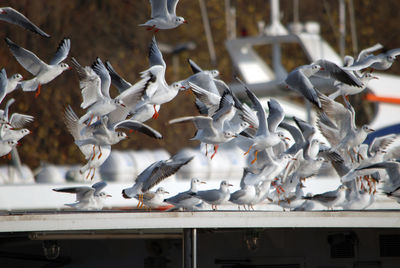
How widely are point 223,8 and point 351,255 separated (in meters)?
28.6

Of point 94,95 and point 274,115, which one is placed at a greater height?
point 94,95

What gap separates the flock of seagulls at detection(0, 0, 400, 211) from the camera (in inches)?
460

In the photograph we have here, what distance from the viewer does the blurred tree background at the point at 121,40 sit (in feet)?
101

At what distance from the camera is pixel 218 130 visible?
11.8 m

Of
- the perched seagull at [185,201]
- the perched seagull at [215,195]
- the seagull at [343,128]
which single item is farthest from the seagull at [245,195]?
the seagull at [343,128]

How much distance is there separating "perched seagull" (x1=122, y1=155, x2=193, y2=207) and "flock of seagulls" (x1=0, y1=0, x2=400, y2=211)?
11 millimetres

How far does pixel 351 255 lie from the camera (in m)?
11.8

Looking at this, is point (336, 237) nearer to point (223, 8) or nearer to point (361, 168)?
point (361, 168)

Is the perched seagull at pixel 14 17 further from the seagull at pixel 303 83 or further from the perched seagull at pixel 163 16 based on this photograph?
the seagull at pixel 303 83

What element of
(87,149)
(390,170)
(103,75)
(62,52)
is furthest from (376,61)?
(62,52)

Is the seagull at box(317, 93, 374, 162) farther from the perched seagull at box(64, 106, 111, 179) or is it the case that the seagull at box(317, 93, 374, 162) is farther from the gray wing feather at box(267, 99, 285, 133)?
the perched seagull at box(64, 106, 111, 179)

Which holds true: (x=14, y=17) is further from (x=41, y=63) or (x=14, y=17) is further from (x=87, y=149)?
(x=87, y=149)

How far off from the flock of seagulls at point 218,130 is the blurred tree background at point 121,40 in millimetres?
15644

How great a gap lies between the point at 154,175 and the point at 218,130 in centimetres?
106
